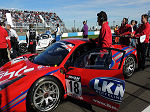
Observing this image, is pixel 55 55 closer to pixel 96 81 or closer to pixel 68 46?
pixel 68 46

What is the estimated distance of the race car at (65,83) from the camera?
2.14 meters

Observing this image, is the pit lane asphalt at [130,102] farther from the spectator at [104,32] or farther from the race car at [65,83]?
the spectator at [104,32]

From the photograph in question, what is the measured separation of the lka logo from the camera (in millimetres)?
2113

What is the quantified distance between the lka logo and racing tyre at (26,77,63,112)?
68cm

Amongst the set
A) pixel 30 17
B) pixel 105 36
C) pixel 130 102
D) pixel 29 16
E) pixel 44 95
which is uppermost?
pixel 29 16

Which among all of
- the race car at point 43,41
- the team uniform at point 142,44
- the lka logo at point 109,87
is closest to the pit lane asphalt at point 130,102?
the lka logo at point 109,87

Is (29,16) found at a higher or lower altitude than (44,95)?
higher

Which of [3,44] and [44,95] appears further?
[3,44]

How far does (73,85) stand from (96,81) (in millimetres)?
458

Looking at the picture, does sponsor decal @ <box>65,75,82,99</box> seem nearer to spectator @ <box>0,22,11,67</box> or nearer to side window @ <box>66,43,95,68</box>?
side window @ <box>66,43,95,68</box>

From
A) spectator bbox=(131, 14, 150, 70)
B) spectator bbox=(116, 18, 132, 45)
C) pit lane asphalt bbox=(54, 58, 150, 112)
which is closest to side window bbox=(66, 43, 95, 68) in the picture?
pit lane asphalt bbox=(54, 58, 150, 112)

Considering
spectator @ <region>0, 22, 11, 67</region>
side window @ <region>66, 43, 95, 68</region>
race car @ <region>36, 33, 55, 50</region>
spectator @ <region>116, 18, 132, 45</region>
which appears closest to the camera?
side window @ <region>66, 43, 95, 68</region>

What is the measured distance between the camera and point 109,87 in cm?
219

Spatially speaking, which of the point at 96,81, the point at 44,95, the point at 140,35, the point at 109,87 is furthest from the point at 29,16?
the point at 109,87
